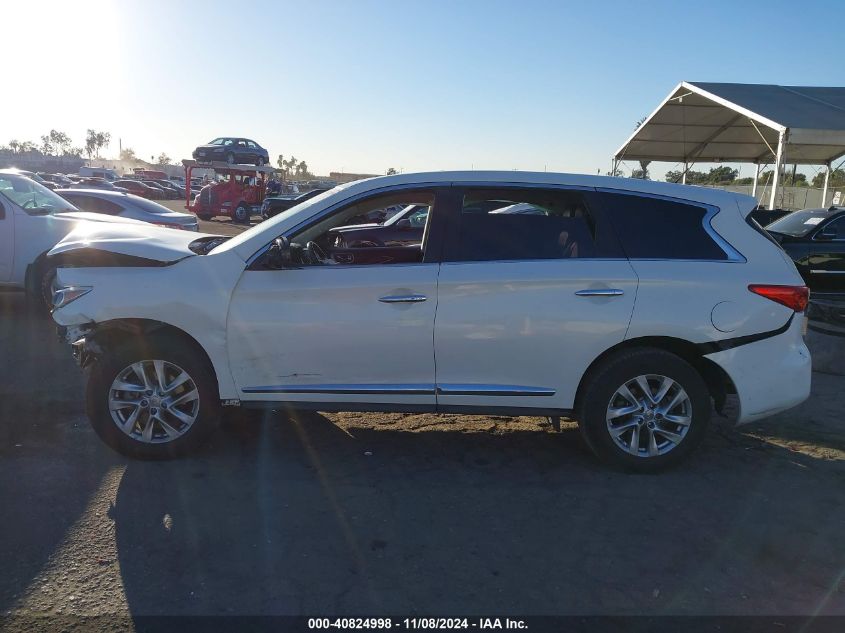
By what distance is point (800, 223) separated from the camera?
36.0ft

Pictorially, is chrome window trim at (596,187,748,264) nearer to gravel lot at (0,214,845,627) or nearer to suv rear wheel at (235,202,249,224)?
gravel lot at (0,214,845,627)

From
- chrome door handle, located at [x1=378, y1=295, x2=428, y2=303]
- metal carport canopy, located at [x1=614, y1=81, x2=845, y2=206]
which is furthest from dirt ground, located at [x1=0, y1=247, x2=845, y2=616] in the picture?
metal carport canopy, located at [x1=614, y1=81, x2=845, y2=206]

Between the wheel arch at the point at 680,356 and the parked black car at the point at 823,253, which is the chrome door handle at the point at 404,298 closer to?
the wheel arch at the point at 680,356

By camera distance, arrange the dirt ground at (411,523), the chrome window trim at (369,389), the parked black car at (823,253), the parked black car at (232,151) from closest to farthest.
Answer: the dirt ground at (411,523) < the chrome window trim at (369,389) < the parked black car at (823,253) < the parked black car at (232,151)

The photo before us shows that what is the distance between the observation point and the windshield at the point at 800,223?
10627 millimetres

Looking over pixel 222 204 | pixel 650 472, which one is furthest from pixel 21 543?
pixel 222 204

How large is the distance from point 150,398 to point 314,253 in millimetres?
1424

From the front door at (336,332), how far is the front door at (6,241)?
569cm

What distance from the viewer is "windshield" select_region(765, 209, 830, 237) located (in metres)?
10.6

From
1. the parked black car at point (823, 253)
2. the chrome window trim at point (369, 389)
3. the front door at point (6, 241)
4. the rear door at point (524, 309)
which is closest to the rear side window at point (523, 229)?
the rear door at point (524, 309)

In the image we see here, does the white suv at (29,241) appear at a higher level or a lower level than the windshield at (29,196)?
lower

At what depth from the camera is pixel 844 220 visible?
10.5m

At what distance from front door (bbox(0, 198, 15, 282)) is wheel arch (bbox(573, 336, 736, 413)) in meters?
7.36

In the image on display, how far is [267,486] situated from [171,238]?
2.02 meters
